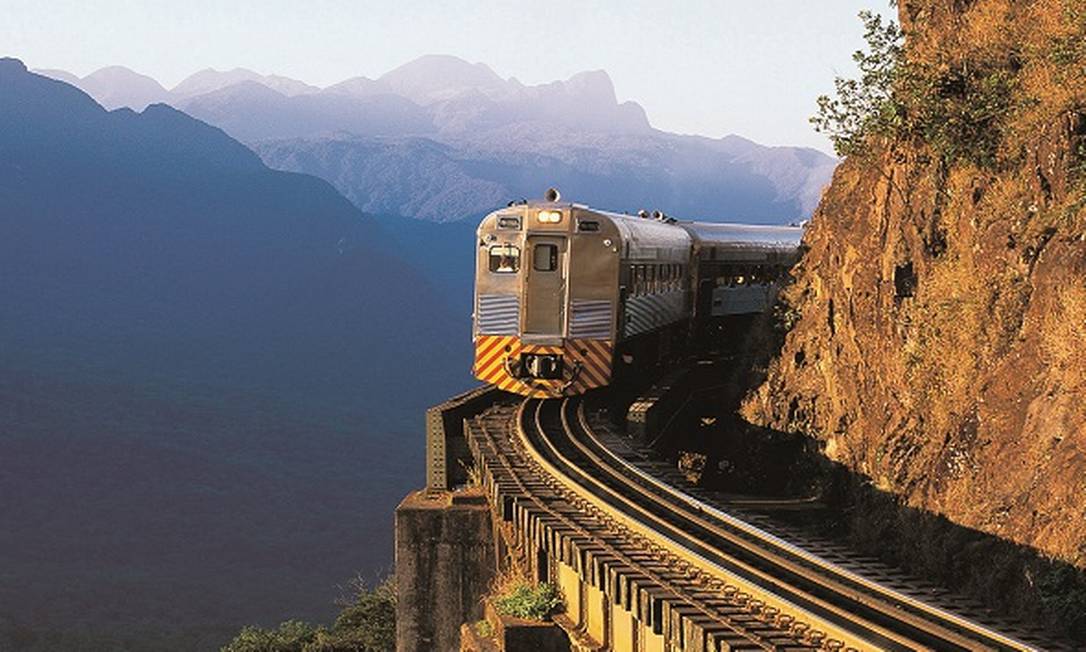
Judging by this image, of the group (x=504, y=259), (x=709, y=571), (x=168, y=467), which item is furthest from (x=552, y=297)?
(x=168, y=467)

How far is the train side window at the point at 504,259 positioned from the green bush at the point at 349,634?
981 inches

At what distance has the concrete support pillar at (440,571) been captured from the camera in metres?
21.3

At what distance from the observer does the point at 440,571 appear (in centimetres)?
2162

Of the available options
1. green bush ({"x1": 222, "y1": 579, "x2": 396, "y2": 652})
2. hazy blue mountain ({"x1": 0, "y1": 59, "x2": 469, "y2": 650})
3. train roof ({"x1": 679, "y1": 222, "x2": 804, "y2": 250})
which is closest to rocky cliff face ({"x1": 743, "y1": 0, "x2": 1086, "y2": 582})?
train roof ({"x1": 679, "y1": 222, "x2": 804, "y2": 250})

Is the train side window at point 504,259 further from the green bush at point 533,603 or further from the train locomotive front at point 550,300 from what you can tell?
the green bush at point 533,603

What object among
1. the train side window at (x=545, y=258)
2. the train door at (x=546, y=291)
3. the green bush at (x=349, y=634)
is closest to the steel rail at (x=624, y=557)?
the train door at (x=546, y=291)

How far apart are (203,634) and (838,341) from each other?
82017 millimetres

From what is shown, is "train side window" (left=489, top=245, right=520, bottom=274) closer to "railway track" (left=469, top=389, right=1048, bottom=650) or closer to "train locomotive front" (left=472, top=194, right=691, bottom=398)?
"train locomotive front" (left=472, top=194, right=691, bottom=398)

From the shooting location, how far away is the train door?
2614 cm

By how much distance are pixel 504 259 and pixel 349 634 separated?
27.5 m

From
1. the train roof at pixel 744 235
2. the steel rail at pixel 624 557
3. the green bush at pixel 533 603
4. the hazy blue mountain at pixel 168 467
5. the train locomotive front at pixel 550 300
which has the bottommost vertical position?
the hazy blue mountain at pixel 168 467

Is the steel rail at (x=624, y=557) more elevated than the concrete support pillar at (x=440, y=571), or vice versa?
the steel rail at (x=624, y=557)

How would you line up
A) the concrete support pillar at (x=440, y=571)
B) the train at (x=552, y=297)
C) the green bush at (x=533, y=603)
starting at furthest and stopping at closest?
1. the train at (x=552, y=297)
2. the concrete support pillar at (x=440, y=571)
3. the green bush at (x=533, y=603)

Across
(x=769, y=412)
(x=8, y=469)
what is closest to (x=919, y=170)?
(x=769, y=412)
